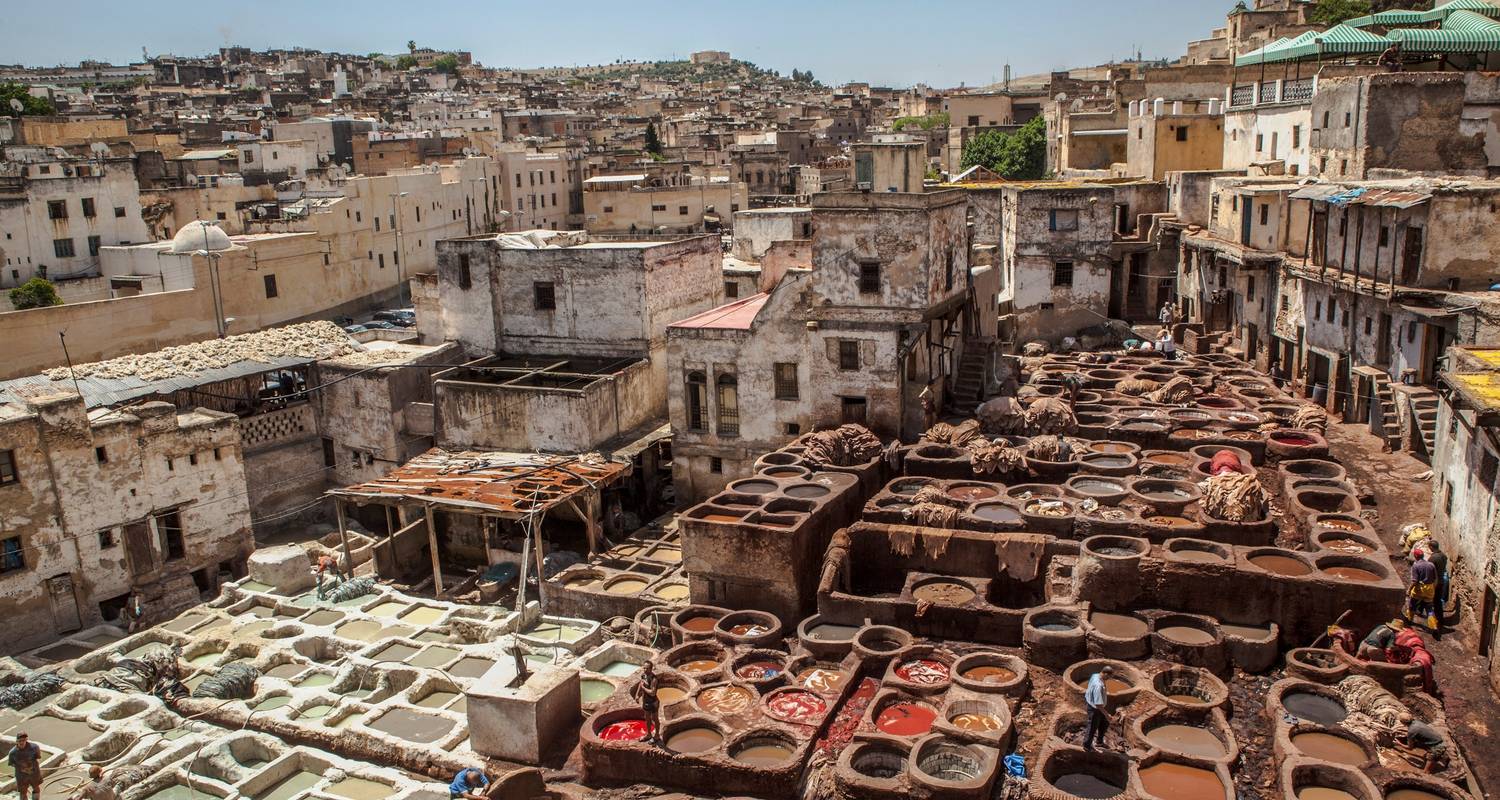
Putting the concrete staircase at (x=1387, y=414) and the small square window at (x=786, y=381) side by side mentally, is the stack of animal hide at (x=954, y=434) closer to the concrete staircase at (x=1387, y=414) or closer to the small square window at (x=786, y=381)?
the small square window at (x=786, y=381)

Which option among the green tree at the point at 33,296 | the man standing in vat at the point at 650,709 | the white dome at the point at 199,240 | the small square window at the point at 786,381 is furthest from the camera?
the white dome at the point at 199,240

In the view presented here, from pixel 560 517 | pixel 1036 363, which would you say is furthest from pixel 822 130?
pixel 560 517

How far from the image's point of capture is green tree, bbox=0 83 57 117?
72000 millimetres

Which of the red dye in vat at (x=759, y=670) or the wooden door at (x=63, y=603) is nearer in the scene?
the red dye in vat at (x=759, y=670)

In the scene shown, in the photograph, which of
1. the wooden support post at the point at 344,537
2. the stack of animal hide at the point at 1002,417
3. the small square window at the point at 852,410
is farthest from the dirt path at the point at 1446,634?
the wooden support post at the point at 344,537

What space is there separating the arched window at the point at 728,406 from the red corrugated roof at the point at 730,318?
132cm

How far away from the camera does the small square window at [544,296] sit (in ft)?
110

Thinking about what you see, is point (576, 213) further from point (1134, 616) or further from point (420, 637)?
point (1134, 616)

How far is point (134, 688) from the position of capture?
71.1 ft

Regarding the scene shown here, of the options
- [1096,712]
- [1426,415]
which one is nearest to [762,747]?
[1096,712]

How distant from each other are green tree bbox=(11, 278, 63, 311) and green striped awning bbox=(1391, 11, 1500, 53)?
150 feet

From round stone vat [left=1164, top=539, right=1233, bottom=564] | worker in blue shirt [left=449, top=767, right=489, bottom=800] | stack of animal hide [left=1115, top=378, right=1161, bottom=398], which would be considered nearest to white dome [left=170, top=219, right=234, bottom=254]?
worker in blue shirt [left=449, top=767, right=489, bottom=800]

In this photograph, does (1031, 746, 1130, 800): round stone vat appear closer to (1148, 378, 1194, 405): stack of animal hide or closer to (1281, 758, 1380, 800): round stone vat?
(1281, 758, 1380, 800): round stone vat

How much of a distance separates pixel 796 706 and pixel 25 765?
39.3 ft
